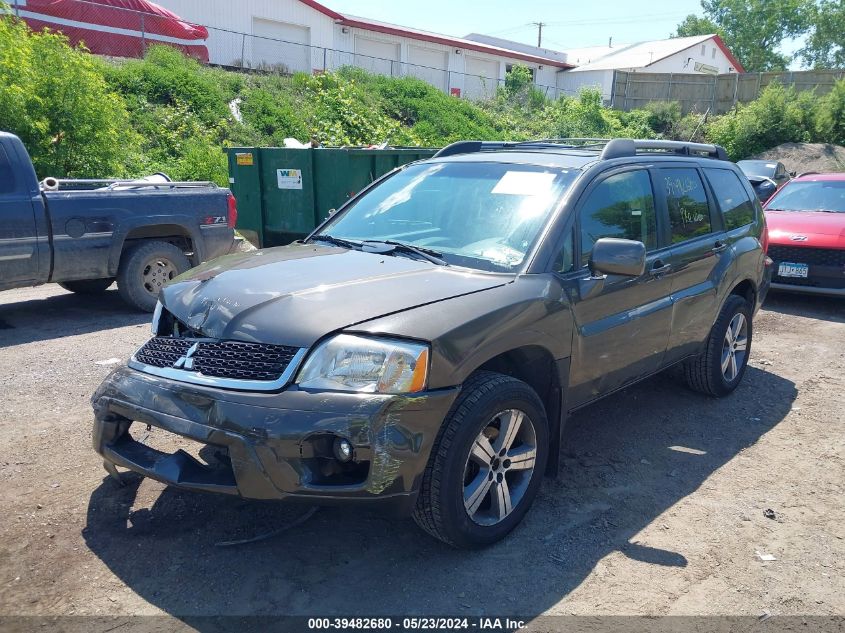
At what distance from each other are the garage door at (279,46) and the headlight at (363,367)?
25.1 m

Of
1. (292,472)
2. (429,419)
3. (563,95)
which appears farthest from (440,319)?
(563,95)

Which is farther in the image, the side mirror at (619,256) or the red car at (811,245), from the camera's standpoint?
the red car at (811,245)

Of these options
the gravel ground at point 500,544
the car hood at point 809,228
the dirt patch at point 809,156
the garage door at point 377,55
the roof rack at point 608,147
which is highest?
the garage door at point 377,55

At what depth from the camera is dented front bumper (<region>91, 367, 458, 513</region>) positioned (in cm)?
278

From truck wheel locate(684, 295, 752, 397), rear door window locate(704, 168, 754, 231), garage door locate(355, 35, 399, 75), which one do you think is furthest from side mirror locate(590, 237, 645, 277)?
garage door locate(355, 35, 399, 75)

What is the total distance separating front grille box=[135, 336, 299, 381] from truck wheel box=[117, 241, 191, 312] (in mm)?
4937

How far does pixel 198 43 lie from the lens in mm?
22328

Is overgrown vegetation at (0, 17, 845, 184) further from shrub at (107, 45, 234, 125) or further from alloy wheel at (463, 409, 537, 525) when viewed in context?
alloy wheel at (463, 409, 537, 525)

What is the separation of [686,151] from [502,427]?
10.2ft

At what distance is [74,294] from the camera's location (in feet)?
28.8

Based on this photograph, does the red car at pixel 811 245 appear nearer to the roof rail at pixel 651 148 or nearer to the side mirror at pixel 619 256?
the roof rail at pixel 651 148

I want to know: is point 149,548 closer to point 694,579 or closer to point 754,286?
point 694,579

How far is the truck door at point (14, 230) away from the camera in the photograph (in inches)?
266

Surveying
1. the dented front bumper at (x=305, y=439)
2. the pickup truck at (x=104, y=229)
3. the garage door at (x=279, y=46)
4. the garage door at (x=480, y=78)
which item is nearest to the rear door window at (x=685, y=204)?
the dented front bumper at (x=305, y=439)
